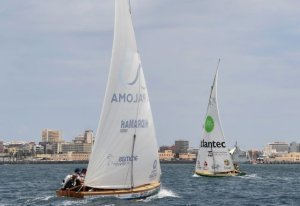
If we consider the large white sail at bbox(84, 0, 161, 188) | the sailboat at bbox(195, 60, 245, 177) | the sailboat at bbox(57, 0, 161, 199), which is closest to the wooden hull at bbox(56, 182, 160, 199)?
the sailboat at bbox(57, 0, 161, 199)

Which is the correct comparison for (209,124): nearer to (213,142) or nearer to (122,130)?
(213,142)

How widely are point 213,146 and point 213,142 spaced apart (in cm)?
54

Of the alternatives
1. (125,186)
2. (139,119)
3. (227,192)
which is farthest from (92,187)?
(227,192)

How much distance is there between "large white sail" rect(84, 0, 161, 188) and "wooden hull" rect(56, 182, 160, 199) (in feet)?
1.78

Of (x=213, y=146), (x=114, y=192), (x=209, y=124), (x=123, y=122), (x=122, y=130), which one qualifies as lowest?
(x=114, y=192)

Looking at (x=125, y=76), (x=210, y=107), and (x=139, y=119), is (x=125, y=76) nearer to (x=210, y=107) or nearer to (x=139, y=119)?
(x=139, y=119)

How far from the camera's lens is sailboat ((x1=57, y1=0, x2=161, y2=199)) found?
49.4 metres

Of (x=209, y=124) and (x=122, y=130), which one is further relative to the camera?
(x=209, y=124)

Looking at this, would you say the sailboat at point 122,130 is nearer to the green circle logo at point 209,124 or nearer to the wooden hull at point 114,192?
the wooden hull at point 114,192

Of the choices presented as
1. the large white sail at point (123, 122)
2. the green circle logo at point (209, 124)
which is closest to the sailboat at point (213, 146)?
the green circle logo at point (209, 124)

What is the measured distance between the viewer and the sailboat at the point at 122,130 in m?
49.4

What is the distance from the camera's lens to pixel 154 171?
174ft

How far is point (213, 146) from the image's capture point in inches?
3661

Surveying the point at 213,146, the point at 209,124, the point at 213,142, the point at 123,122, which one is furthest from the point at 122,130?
the point at 213,146
